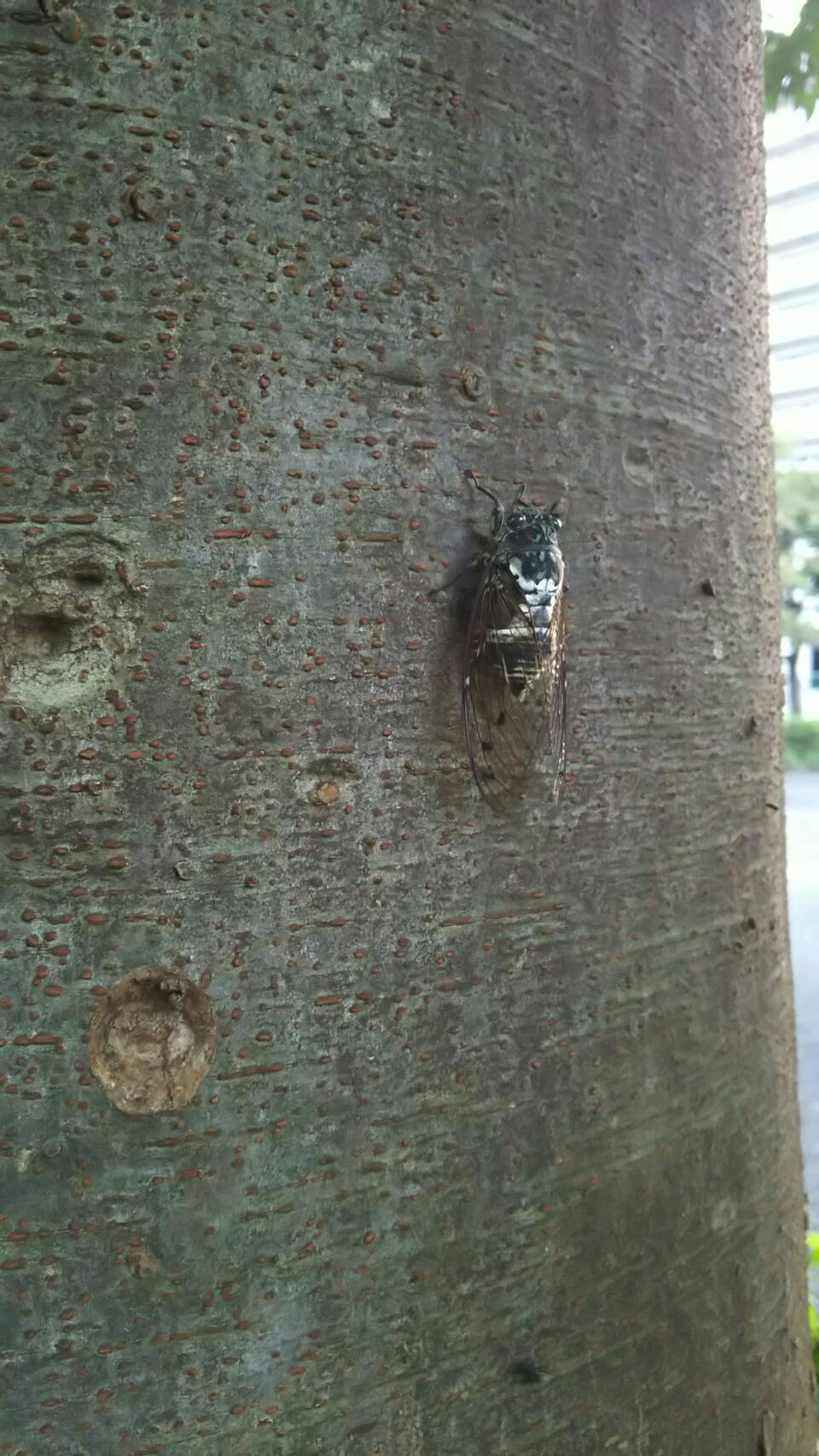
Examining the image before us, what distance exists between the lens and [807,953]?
5.71 metres

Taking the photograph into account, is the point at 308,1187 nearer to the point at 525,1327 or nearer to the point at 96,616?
the point at 525,1327

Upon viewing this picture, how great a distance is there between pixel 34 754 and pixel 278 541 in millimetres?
172

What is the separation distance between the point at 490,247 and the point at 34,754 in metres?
0.41

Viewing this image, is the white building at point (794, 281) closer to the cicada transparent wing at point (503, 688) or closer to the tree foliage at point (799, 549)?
the tree foliage at point (799, 549)

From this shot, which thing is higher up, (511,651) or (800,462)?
(800,462)

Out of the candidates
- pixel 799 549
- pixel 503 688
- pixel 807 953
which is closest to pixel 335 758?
pixel 503 688

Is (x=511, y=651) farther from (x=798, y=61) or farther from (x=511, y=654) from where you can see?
(x=798, y=61)

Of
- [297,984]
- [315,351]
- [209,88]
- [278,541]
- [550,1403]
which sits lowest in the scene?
[550,1403]

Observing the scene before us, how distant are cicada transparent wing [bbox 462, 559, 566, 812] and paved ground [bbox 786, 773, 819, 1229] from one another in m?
1.16

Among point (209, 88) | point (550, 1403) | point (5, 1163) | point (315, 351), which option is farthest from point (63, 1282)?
point (209, 88)

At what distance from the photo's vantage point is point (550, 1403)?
2.37 feet

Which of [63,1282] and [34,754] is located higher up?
[34,754]

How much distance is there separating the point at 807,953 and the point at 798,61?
15.0ft

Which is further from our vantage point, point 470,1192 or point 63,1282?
point 470,1192
